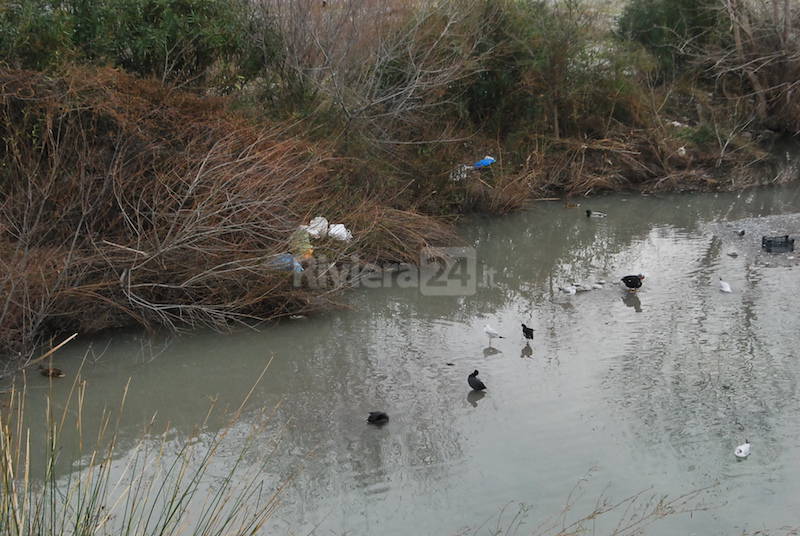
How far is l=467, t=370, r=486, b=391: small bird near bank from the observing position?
7.29 meters

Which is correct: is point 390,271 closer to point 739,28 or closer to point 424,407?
point 424,407

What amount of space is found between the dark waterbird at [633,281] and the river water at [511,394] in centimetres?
16

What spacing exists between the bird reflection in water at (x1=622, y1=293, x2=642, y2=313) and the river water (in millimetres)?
51

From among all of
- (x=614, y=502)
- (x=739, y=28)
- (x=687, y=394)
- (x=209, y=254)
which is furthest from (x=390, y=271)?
(x=739, y=28)

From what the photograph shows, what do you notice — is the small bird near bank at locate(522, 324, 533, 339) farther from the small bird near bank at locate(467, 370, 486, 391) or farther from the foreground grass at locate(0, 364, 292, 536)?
the foreground grass at locate(0, 364, 292, 536)

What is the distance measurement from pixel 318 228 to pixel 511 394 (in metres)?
3.09

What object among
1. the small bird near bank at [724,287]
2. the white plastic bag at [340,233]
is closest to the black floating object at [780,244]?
the small bird near bank at [724,287]

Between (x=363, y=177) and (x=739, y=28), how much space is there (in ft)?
29.3

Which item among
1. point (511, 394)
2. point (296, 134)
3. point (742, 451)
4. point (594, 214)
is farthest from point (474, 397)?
point (594, 214)

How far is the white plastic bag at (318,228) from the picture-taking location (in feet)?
30.6

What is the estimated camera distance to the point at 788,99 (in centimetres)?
1644

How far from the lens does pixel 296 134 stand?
11.2 metres

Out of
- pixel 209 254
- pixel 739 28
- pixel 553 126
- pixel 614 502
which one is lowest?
pixel 614 502

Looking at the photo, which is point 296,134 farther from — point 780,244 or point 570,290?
point 780,244
